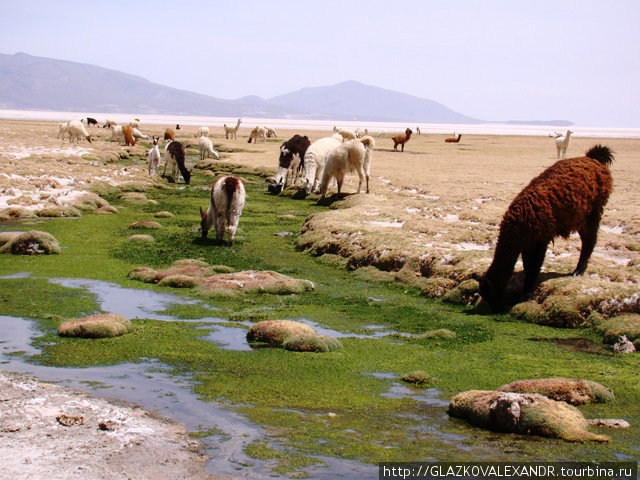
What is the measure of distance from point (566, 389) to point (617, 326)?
3155 mm

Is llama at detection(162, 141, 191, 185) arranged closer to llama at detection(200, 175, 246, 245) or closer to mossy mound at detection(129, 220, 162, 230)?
mossy mound at detection(129, 220, 162, 230)

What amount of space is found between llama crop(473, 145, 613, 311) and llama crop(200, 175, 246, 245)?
7.19 m

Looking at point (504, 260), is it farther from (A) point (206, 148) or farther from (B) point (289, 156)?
(A) point (206, 148)

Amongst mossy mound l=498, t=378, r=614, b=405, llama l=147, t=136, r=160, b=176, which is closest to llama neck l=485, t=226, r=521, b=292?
mossy mound l=498, t=378, r=614, b=405

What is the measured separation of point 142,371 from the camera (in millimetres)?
9289

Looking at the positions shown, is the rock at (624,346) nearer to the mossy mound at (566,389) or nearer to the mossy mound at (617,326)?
the mossy mound at (617,326)

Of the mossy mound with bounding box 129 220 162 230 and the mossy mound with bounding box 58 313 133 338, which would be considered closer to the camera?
the mossy mound with bounding box 58 313 133 338

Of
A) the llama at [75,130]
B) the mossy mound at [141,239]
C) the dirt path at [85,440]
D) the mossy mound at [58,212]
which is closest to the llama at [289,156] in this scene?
the mossy mound at [58,212]

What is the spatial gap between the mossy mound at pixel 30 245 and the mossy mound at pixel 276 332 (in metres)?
8.11

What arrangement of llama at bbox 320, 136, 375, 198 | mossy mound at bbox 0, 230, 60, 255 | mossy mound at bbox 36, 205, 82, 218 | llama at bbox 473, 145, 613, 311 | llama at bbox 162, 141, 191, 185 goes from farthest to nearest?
llama at bbox 162, 141, 191, 185, llama at bbox 320, 136, 375, 198, mossy mound at bbox 36, 205, 82, 218, mossy mound at bbox 0, 230, 60, 255, llama at bbox 473, 145, 613, 311

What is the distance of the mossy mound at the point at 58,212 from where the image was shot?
2319cm

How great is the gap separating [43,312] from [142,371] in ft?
11.5

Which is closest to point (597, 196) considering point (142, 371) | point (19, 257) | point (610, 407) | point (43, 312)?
point (610, 407)

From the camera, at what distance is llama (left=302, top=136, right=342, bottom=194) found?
92.1 ft
